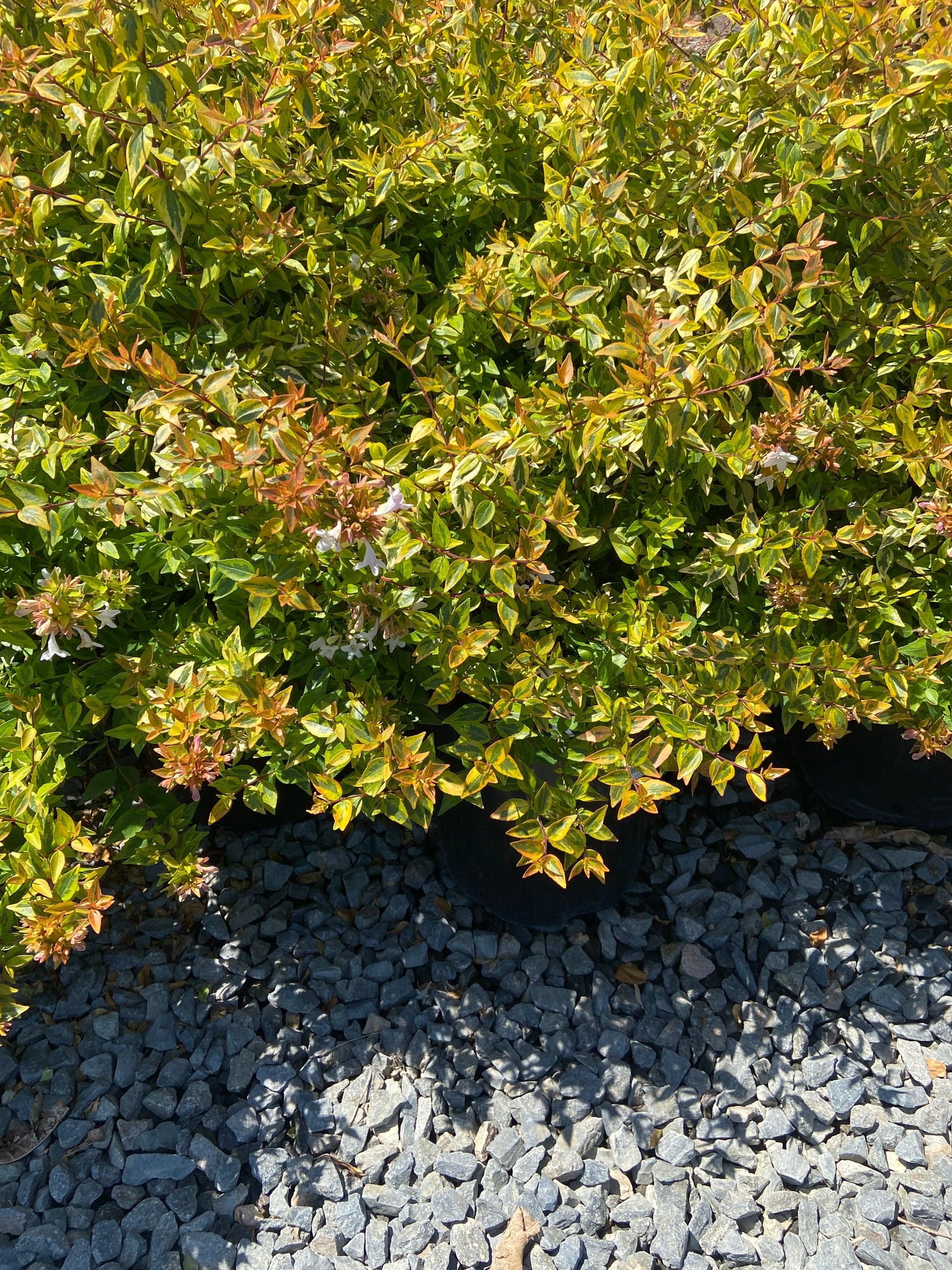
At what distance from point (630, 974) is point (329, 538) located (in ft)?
4.21

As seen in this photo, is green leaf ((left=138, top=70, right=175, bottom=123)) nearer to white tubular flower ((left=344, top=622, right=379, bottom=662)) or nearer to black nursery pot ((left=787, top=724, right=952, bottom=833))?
white tubular flower ((left=344, top=622, right=379, bottom=662))

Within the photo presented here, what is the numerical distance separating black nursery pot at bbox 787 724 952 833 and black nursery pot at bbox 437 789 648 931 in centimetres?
51

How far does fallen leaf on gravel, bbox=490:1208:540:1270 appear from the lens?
180 cm

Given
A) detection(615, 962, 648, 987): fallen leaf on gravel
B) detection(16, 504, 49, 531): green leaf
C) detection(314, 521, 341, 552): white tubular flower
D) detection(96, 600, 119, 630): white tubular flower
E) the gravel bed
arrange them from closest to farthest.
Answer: detection(314, 521, 341, 552): white tubular flower → detection(16, 504, 49, 531): green leaf → detection(96, 600, 119, 630): white tubular flower → the gravel bed → detection(615, 962, 648, 987): fallen leaf on gravel

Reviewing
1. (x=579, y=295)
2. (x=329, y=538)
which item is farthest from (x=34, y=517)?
(x=579, y=295)

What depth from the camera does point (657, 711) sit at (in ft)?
5.87

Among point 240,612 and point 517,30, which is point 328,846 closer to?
point 240,612

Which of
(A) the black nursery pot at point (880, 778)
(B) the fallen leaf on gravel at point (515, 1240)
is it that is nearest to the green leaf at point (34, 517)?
(B) the fallen leaf on gravel at point (515, 1240)

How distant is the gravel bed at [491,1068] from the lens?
1858 millimetres

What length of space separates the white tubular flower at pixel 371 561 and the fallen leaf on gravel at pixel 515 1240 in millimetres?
1195

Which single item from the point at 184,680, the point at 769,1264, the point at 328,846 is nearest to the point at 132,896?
the point at 328,846

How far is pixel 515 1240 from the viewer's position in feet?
5.98

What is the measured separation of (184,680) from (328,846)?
2.77ft

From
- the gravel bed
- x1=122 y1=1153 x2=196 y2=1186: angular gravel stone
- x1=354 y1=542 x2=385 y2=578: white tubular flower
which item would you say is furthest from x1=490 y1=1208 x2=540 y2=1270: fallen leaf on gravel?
x1=354 y1=542 x2=385 y2=578: white tubular flower
